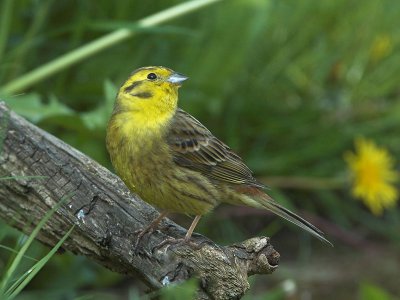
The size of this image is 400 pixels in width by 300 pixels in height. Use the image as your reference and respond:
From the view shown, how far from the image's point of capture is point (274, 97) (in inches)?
217

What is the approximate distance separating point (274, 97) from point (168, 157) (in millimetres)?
2369

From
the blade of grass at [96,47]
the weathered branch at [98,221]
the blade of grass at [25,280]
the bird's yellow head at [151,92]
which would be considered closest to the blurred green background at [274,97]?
the blade of grass at [96,47]

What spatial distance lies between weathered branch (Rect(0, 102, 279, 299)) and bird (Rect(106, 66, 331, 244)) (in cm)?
8

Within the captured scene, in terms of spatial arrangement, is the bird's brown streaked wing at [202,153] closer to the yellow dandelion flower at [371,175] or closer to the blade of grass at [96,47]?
the blade of grass at [96,47]

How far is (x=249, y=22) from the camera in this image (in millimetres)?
5020

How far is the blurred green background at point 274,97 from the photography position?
493cm

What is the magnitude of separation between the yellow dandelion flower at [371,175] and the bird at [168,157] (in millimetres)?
1661

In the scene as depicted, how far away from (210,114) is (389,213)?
1237 mm

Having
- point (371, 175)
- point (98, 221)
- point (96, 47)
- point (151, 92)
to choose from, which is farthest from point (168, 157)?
point (371, 175)

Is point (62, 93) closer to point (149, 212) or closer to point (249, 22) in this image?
point (249, 22)

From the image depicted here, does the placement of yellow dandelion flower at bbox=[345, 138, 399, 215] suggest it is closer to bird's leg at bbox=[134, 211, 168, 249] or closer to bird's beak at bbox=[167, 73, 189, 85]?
bird's beak at bbox=[167, 73, 189, 85]

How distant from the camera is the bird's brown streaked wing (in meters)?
3.31

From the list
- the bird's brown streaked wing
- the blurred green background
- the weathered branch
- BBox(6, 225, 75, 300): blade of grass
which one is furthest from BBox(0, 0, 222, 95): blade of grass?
BBox(6, 225, 75, 300): blade of grass

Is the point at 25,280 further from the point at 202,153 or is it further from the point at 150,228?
the point at 202,153
